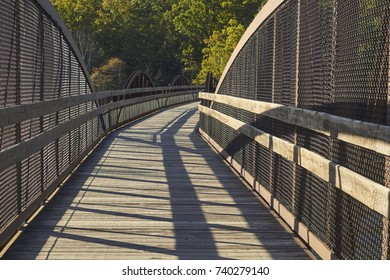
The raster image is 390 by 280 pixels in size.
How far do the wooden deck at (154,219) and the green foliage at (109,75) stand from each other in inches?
2336

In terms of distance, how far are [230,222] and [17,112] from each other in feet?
7.45

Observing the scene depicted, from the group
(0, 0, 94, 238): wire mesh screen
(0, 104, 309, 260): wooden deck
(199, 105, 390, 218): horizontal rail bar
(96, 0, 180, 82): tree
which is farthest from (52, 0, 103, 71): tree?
(199, 105, 390, 218): horizontal rail bar

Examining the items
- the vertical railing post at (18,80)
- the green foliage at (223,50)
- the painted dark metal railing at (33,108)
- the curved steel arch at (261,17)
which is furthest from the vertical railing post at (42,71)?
the green foliage at (223,50)

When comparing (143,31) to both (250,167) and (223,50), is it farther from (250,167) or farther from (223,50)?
(250,167)

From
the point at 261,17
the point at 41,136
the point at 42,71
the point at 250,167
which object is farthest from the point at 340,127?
the point at 250,167

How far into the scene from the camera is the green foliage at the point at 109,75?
230 feet

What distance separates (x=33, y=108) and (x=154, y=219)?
1.55 metres

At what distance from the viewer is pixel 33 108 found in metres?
6.39

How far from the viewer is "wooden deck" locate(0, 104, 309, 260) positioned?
18.3 feet

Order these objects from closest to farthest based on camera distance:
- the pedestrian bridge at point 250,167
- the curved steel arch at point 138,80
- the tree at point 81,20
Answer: the pedestrian bridge at point 250,167 → the curved steel arch at point 138,80 → the tree at point 81,20

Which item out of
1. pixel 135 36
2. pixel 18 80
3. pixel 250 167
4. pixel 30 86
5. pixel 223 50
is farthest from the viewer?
pixel 135 36

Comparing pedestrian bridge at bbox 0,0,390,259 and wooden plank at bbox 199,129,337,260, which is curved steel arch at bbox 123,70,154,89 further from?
wooden plank at bbox 199,129,337,260

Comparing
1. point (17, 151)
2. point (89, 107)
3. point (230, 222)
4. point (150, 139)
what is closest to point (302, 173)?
point (230, 222)

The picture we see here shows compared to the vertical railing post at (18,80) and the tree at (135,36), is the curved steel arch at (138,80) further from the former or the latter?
the tree at (135,36)
